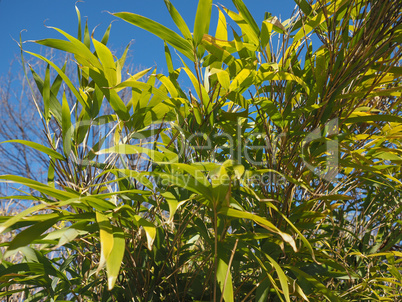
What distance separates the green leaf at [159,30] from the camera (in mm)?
583

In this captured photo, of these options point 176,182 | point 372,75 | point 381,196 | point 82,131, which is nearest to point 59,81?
point 82,131

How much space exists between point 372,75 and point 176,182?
0.46 meters

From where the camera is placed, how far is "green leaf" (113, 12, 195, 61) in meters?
0.58

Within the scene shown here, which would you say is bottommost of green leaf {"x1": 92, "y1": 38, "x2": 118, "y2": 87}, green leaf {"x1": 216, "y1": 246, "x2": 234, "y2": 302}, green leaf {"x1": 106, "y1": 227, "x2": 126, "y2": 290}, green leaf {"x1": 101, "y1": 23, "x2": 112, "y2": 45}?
green leaf {"x1": 216, "y1": 246, "x2": 234, "y2": 302}

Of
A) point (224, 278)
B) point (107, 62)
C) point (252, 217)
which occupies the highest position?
point (107, 62)

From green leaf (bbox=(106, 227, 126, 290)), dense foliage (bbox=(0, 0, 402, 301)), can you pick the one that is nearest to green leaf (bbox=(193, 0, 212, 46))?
dense foliage (bbox=(0, 0, 402, 301))

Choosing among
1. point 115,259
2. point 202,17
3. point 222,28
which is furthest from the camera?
point 222,28

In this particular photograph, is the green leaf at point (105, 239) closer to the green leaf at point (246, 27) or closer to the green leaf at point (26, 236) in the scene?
the green leaf at point (26, 236)

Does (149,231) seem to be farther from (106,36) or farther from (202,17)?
(106,36)

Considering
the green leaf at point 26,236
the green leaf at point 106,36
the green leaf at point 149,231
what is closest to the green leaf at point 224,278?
the green leaf at point 149,231

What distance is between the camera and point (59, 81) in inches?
28.3

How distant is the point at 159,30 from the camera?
2.00 ft

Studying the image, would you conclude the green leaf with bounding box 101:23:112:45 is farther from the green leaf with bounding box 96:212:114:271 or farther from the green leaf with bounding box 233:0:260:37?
the green leaf with bounding box 96:212:114:271

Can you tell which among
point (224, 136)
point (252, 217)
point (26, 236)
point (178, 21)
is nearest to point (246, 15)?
point (178, 21)
